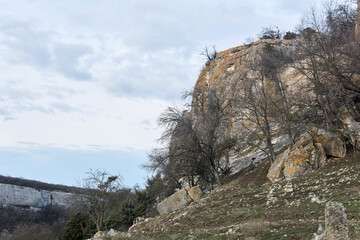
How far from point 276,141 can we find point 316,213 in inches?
701

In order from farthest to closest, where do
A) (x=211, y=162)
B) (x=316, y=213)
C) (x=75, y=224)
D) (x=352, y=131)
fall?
(x=75, y=224), (x=211, y=162), (x=352, y=131), (x=316, y=213)

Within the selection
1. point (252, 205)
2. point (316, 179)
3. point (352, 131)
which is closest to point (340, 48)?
point (352, 131)

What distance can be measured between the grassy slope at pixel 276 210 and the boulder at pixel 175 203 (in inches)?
117

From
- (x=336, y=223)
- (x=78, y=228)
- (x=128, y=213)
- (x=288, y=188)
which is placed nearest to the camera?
(x=336, y=223)

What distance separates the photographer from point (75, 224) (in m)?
41.6

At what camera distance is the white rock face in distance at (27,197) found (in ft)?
320

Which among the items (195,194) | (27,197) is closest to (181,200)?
(195,194)

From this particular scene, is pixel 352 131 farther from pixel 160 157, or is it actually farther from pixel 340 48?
pixel 160 157

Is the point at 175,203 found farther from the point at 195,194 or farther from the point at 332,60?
the point at 332,60

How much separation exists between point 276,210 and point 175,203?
39.0 ft

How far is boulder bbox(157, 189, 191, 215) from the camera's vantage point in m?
22.8

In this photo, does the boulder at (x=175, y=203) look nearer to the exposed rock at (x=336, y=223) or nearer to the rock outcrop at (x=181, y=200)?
the rock outcrop at (x=181, y=200)

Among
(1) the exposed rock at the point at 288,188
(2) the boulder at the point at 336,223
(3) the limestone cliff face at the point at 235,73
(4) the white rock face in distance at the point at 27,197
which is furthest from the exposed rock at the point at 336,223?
(4) the white rock face in distance at the point at 27,197

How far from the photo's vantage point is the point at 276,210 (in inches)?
497
